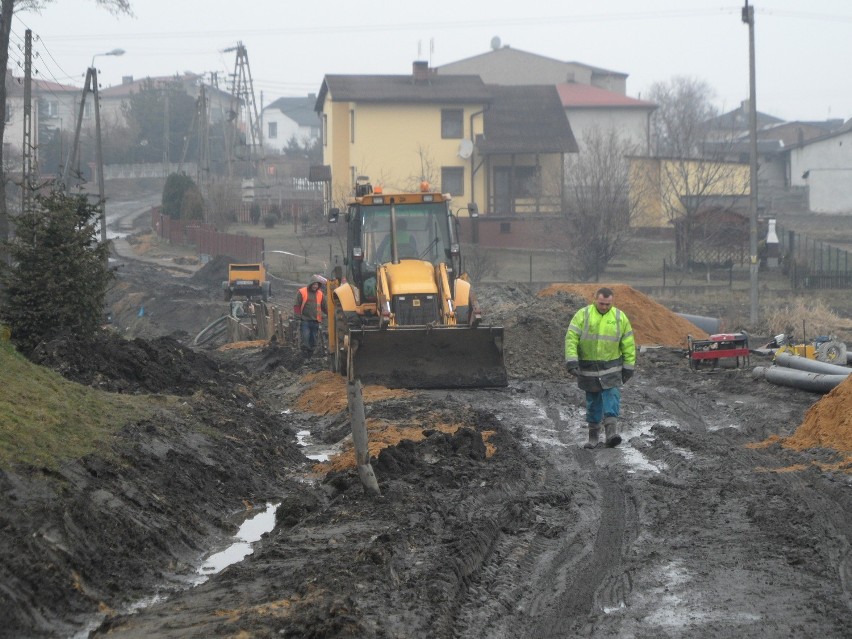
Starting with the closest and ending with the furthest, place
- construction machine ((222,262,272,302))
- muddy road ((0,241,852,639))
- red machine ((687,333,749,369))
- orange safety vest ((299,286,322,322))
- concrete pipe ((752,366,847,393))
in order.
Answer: muddy road ((0,241,852,639))
concrete pipe ((752,366,847,393))
red machine ((687,333,749,369))
orange safety vest ((299,286,322,322))
construction machine ((222,262,272,302))

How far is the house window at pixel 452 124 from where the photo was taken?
5778 centimetres

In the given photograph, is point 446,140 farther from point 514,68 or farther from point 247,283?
point 247,283

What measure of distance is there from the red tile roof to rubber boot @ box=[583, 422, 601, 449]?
Result: 58548 mm

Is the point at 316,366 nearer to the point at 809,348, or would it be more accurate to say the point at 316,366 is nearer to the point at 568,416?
the point at 568,416

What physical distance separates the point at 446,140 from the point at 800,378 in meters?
44.1

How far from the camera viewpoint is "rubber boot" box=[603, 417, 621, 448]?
467 inches

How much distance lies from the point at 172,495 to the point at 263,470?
2.10 meters

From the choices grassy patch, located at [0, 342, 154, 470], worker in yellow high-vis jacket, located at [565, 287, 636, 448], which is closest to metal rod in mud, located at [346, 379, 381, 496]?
grassy patch, located at [0, 342, 154, 470]

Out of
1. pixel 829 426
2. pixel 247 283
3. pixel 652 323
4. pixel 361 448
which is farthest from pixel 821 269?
pixel 361 448

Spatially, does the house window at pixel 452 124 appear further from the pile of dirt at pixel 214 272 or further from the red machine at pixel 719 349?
the red machine at pixel 719 349

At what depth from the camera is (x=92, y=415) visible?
33.6ft

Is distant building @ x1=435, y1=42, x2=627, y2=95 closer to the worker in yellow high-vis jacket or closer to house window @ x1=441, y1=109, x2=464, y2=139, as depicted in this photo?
house window @ x1=441, y1=109, x2=464, y2=139

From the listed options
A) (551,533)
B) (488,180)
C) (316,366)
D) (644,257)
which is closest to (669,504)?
(551,533)

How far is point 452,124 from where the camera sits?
57.8 metres
